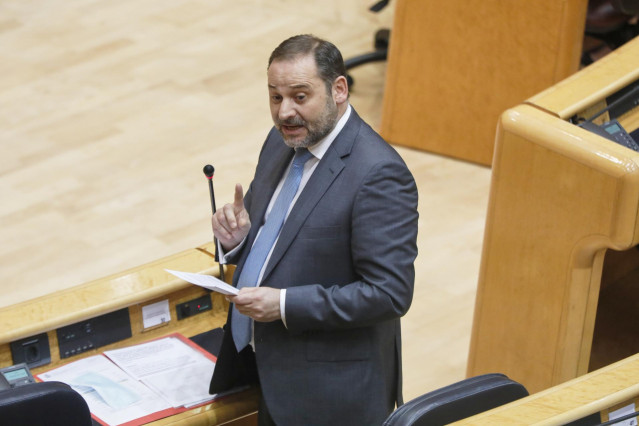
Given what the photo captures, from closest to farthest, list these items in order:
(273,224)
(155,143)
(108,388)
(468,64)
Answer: (273,224) < (108,388) < (468,64) < (155,143)

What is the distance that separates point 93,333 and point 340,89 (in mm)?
724

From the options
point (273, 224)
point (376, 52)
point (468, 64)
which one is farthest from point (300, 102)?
point (376, 52)

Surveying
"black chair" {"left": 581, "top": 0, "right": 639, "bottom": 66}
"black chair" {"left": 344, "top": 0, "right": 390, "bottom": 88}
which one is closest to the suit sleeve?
"black chair" {"left": 581, "top": 0, "right": 639, "bottom": 66}

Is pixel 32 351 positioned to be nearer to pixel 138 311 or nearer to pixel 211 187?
pixel 138 311

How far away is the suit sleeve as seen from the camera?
69.5 inches

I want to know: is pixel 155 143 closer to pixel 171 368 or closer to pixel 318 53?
pixel 171 368

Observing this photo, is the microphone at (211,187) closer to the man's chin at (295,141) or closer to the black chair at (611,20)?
the man's chin at (295,141)

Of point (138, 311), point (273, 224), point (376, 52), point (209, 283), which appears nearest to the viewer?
point (209, 283)

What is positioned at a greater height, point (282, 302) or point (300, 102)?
point (300, 102)

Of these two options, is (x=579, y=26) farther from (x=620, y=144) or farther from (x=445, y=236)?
(x=620, y=144)

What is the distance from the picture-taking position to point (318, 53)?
180 cm

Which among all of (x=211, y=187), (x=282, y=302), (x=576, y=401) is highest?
(x=211, y=187)

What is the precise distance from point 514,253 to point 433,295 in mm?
848

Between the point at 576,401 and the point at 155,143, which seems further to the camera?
the point at 155,143
